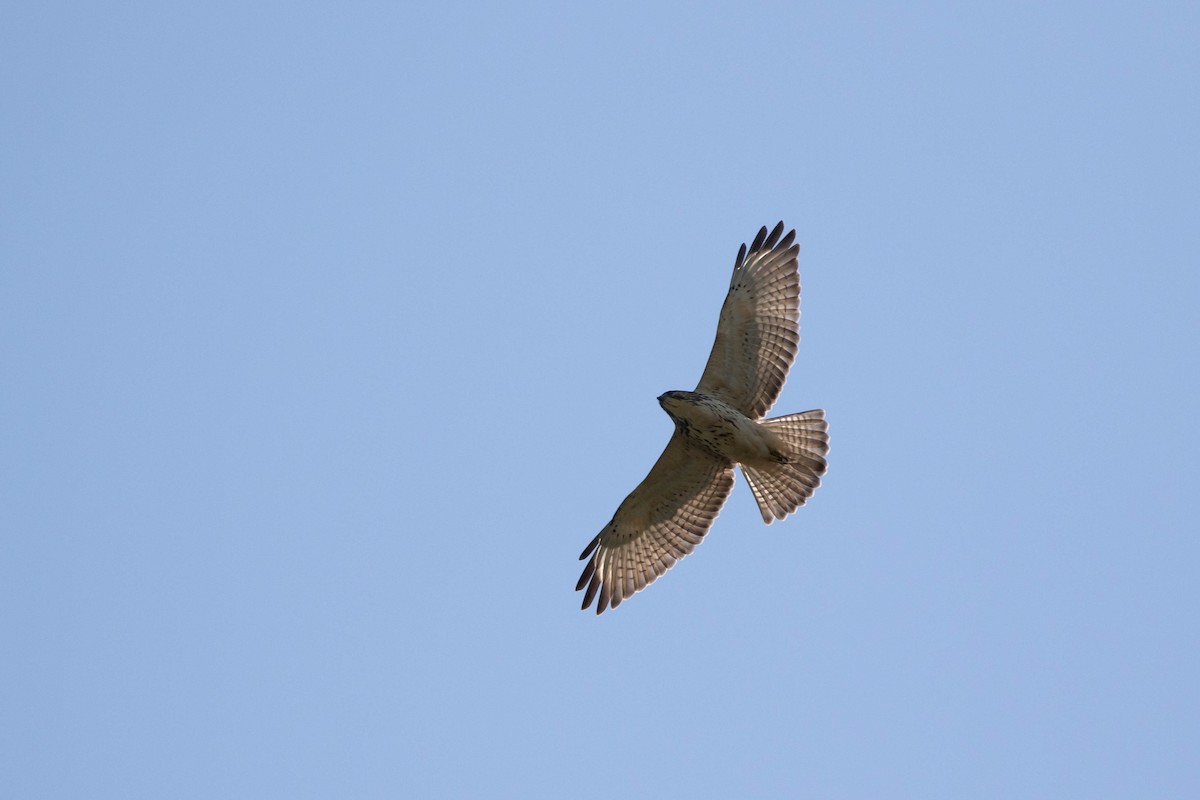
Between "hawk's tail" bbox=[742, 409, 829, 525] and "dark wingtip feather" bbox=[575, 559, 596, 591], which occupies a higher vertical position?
"hawk's tail" bbox=[742, 409, 829, 525]

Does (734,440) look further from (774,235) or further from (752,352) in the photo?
(774,235)

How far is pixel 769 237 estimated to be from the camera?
14.2 m

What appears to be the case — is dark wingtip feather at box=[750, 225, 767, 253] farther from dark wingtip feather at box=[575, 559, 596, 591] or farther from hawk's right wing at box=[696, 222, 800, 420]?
dark wingtip feather at box=[575, 559, 596, 591]

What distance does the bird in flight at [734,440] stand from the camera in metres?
13.5

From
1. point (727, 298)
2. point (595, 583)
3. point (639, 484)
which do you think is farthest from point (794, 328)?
point (595, 583)

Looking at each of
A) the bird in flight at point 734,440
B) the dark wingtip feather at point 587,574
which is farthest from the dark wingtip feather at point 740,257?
the dark wingtip feather at point 587,574

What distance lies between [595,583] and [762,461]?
86.9 inches

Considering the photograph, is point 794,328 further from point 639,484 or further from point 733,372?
point 639,484

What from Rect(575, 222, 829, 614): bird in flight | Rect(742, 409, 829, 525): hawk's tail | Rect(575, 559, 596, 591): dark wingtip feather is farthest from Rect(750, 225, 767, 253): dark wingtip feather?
Rect(575, 559, 596, 591): dark wingtip feather

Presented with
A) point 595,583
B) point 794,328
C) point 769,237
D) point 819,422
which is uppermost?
point 769,237

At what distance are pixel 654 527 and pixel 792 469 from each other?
1.63 metres

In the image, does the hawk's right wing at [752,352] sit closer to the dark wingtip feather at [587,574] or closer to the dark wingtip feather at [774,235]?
the dark wingtip feather at [774,235]

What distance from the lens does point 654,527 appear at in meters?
14.5

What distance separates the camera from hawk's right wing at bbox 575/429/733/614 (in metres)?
14.2
